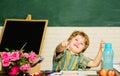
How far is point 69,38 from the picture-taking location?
2248mm

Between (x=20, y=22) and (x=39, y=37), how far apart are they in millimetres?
260

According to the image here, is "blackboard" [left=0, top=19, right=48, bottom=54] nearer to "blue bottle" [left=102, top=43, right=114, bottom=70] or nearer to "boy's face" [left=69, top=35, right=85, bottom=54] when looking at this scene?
"boy's face" [left=69, top=35, right=85, bottom=54]

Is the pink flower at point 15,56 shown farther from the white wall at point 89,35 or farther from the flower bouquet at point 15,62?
the white wall at point 89,35

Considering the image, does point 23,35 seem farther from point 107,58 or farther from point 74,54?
point 107,58

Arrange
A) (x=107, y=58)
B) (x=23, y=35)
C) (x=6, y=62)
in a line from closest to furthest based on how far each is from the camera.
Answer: (x=6, y=62) → (x=107, y=58) → (x=23, y=35)

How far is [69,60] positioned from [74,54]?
0.27 ft

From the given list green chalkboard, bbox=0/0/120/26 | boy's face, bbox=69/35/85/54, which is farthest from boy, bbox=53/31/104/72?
green chalkboard, bbox=0/0/120/26

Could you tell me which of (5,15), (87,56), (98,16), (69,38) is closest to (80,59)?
(87,56)

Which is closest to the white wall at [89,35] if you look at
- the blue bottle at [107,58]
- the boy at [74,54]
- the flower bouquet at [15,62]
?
the boy at [74,54]

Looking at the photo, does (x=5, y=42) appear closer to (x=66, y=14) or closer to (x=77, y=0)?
(x=66, y=14)

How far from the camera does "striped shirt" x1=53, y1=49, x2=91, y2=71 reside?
2240mm

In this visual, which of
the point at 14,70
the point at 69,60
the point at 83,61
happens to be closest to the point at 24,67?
the point at 14,70

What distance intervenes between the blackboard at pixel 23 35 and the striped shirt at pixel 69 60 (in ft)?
0.85

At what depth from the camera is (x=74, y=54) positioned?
7.41ft
